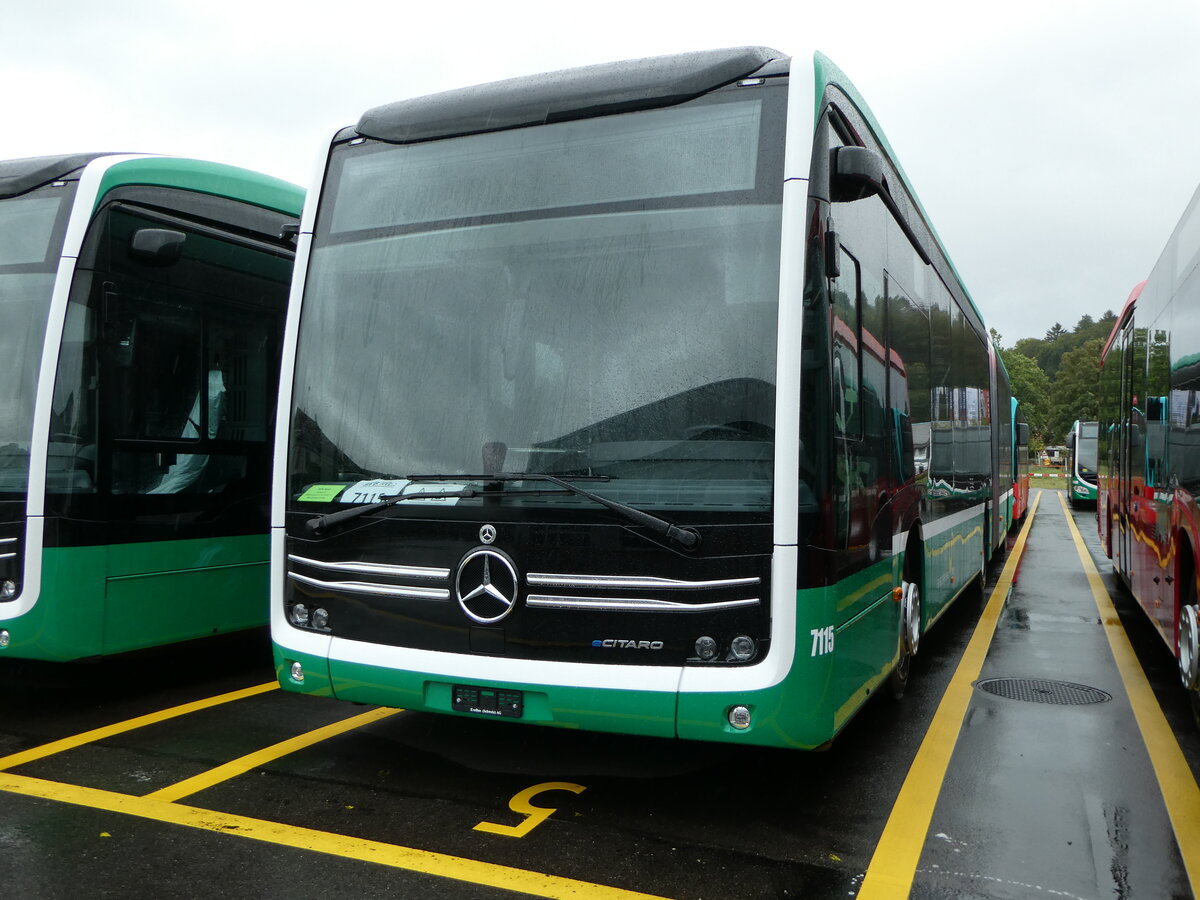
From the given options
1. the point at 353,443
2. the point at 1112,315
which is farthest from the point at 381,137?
the point at 1112,315

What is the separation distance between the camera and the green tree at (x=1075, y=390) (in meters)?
103

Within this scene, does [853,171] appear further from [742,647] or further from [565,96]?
[742,647]

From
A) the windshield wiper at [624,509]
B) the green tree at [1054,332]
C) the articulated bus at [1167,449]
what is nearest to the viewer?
the windshield wiper at [624,509]

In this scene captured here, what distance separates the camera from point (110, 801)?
4625 millimetres

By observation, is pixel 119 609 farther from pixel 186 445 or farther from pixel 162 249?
pixel 162 249

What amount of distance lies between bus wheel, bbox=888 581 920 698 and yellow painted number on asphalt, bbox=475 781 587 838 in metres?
2.24

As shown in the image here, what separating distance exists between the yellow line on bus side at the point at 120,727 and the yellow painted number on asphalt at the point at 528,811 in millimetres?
2460

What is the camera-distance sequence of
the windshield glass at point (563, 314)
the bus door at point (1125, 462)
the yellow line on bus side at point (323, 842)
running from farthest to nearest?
1. the bus door at point (1125, 462)
2. the windshield glass at point (563, 314)
3. the yellow line on bus side at point (323, 842)

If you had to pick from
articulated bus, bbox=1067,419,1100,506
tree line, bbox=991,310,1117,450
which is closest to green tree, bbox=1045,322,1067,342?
tree line, bbox=991,310,1117,450

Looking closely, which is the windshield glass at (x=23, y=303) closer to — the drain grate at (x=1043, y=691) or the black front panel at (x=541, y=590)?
the black front panel at (x=541, y=590)

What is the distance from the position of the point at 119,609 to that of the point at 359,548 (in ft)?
7.75

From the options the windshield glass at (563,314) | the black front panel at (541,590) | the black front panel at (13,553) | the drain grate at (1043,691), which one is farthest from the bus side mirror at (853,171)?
the black front panel at (13,553)

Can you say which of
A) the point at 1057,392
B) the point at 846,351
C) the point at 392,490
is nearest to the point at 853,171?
the point at 846,351

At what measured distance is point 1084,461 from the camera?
33.3 m
